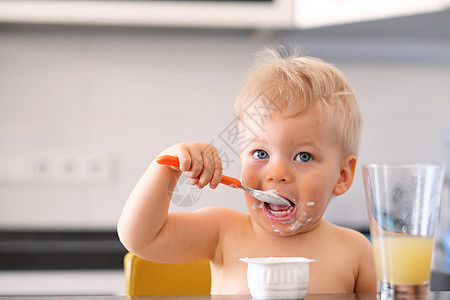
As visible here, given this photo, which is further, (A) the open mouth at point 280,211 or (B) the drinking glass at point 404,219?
(A) the open mouth at point 280,211

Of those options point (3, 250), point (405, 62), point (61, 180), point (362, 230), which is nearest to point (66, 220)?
point (61, 180)

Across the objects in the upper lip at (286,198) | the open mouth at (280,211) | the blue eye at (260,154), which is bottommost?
the open mouth at (280,211)

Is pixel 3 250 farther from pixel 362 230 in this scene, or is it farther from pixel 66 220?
pixel 362 230

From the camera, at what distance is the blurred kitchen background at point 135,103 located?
7.16ft

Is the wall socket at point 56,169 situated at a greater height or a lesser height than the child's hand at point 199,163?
lesser

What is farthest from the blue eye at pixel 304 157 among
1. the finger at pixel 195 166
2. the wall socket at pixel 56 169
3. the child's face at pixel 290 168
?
the wall socket at pixel 56 169

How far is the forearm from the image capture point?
0.86 metres

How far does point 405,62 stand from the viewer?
91.0 inches

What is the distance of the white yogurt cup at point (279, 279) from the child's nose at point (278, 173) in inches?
10.0

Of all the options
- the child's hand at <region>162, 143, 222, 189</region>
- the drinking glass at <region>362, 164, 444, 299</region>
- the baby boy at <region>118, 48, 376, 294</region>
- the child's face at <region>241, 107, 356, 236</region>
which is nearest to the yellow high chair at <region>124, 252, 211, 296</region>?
the baby boy at <region>118, 48, 376, 294</region>

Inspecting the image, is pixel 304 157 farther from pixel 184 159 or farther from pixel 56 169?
pixel 56 169

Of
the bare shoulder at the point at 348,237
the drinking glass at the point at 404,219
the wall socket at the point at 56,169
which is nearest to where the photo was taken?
the drinking glass at the point at 404,219

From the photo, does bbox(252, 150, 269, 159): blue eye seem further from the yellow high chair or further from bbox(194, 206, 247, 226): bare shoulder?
the yellow high chair

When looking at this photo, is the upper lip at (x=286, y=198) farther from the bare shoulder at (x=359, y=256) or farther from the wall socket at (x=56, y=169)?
the wall socket at (x=56, y=169)
